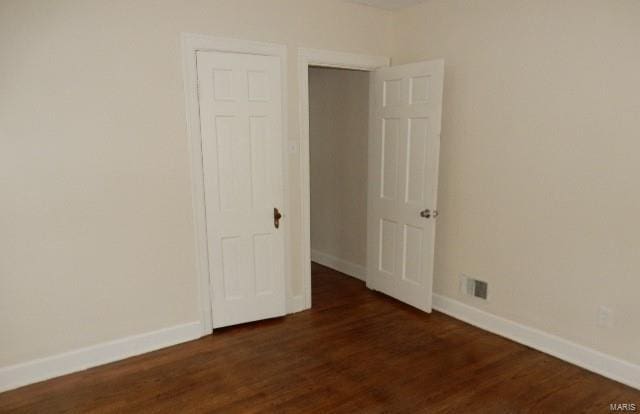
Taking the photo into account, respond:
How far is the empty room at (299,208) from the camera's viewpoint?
8.36 feet

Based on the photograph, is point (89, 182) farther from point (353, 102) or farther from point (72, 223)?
point (353, 102)

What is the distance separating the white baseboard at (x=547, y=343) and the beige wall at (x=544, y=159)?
0.05 metres

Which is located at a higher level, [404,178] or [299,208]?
[404,178]

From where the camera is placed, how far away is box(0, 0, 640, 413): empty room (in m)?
2.55

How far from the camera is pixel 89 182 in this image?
2.76 metres

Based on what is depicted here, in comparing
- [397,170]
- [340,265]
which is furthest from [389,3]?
[340,265]

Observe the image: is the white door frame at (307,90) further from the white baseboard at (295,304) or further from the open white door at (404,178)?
the open white door at (404,178)

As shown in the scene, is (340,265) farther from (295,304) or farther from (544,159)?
(544,159)

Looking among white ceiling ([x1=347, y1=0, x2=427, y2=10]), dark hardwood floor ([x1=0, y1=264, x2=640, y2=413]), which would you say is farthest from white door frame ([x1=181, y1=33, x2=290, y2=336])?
white ceiling ([x1=347, y1=0, x2=427, y2=10])

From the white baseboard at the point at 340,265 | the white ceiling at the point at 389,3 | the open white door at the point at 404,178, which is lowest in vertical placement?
the white baseboard at the point at 340,265

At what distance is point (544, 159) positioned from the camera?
293 cm

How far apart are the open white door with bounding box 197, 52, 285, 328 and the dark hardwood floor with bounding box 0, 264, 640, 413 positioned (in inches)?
12.2

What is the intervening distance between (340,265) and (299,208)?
57.3 inches

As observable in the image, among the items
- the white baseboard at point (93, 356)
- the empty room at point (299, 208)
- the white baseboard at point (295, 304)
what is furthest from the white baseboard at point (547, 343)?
the white baseboard at point (93, 356)
